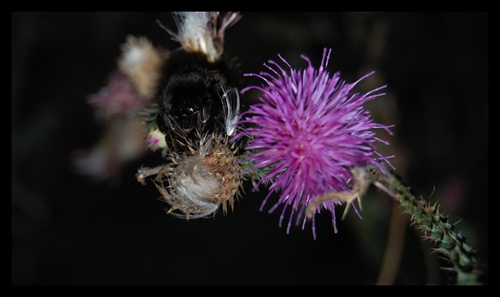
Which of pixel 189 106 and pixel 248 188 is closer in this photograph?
pixel 189 106

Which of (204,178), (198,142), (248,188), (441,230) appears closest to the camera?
(441,230)

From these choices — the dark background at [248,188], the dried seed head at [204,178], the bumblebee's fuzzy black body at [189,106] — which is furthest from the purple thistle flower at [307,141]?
the dark background at [248,188]

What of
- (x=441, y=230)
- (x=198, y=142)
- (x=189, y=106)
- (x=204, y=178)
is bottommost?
(x=441, y=230)

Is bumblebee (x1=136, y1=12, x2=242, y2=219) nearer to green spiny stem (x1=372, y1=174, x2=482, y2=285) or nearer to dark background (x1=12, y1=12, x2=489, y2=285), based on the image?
green spiny stem (x1=372, y1=174, x2=482, y2=285)

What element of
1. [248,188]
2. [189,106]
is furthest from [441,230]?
[248,188]

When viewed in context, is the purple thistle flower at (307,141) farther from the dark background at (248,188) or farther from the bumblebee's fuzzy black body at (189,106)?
the dark background at (248,188)

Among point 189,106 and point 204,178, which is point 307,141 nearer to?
point 204,178
